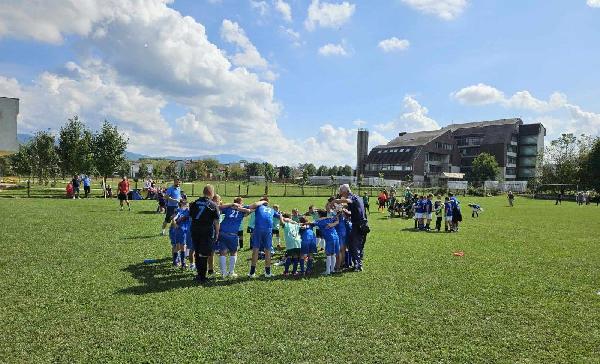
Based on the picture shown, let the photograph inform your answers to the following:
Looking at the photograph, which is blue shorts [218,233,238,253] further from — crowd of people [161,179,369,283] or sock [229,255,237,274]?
sock [229,255,237,274]

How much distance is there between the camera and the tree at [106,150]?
41.9 m

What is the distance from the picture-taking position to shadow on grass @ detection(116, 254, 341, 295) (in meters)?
9.34

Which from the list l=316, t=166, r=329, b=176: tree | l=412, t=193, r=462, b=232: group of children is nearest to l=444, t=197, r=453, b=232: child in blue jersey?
l=412, t=193, r=462, b=232: group of children

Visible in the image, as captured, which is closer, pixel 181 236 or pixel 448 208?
pixel 181 236

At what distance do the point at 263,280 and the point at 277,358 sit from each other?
14.5ft

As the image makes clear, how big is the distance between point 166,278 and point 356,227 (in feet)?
17.4

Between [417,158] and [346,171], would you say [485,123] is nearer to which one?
[417,158]

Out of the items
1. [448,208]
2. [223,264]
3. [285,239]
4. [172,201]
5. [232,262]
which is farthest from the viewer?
[448,208]

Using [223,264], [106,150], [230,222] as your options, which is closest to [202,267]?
[223,264]

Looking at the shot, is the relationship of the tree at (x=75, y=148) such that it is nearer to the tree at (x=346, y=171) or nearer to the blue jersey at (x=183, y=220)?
the blue jersey at (x=183, y=220)

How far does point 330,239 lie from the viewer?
1119 centimetres

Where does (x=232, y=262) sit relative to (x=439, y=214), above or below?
below

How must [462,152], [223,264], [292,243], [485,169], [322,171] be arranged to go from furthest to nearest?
[322,171], [462,152], [485,169], [292,243], [223,264]

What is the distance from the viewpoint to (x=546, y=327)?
7.44m
